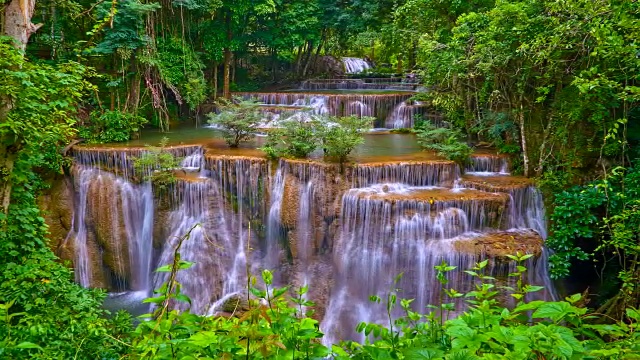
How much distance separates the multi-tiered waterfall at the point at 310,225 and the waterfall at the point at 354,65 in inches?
A: 609

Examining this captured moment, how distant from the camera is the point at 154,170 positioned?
931 cm

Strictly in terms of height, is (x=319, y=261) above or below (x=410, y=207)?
below

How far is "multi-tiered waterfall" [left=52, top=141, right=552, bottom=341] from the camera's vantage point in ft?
25.5

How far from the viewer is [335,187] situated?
27.9ft

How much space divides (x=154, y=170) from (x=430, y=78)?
7.69 metres

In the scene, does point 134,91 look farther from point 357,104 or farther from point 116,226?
point 357,104

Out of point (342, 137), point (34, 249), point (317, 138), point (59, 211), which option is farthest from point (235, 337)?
point (59, 211)

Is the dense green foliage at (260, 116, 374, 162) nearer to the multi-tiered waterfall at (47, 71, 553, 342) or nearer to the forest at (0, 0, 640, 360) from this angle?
the forest at (0, 0, 640, 360)

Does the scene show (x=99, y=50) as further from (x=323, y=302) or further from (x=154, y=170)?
(x=323, y=302)

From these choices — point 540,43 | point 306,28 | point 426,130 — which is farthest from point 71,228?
point 306,28

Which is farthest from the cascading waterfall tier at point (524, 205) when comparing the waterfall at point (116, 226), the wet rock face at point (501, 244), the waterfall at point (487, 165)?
the waterfall at point (116, 226)

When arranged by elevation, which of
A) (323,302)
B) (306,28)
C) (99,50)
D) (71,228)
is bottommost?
(323,302)

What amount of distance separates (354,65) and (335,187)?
17.7 meters

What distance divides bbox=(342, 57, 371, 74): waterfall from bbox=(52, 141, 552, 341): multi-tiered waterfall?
1547 cm
